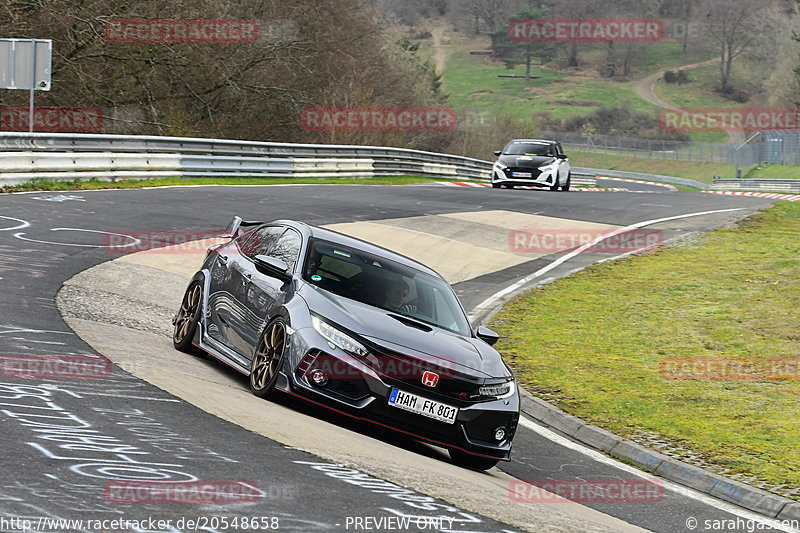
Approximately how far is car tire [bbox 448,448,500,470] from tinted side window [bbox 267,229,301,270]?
7.15ft

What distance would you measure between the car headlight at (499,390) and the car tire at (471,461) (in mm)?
484

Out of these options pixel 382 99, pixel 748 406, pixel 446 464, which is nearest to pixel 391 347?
pixel 446 464

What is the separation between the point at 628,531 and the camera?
6.60 meters

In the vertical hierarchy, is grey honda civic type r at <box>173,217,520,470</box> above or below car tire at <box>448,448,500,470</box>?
above

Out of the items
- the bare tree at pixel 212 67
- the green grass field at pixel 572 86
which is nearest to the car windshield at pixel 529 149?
the bare tree at pixel 212 67

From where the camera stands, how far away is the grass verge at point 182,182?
22.2 m

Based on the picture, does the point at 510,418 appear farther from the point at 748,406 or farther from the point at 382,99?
the point at 382,99

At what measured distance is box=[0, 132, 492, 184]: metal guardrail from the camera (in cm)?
2217

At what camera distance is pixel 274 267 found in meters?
8.71

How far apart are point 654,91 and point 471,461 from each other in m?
150

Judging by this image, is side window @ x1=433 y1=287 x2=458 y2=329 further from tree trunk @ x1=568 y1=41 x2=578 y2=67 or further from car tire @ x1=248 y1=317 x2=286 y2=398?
tree trunk @ x1=568 y1=41 x2=578 y2=67

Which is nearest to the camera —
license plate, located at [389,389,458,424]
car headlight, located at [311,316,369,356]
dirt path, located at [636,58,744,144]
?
license plate, located at [389,389,458,424]

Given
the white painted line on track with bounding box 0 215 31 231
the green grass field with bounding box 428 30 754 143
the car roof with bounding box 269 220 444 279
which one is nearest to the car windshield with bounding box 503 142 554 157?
the white painted line on track with bounding box 0 215 31 231

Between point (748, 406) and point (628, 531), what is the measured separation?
4512 millimetres
